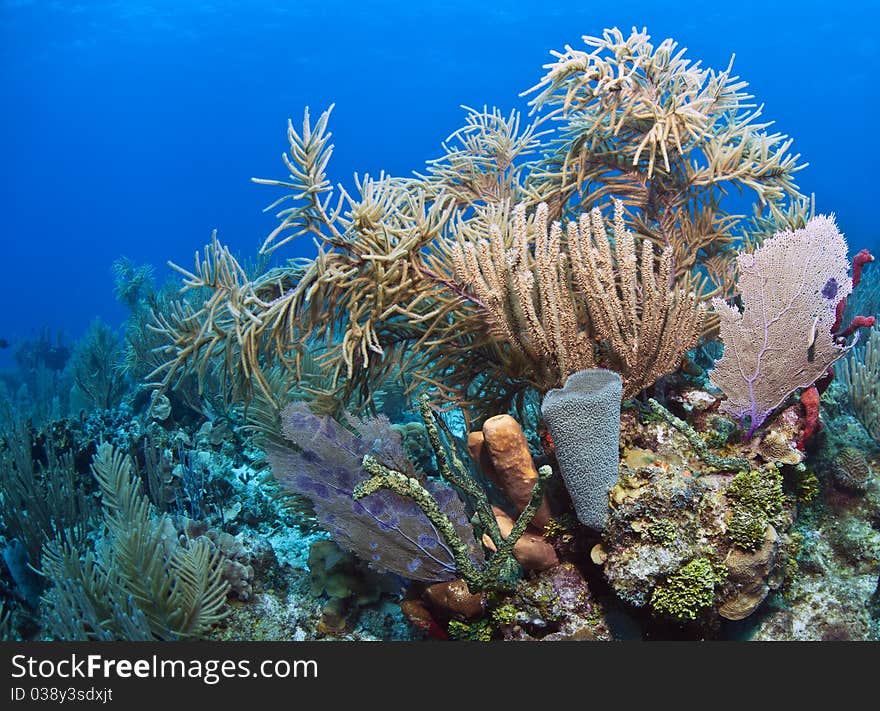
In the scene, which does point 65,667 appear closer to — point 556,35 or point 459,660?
point 459,660

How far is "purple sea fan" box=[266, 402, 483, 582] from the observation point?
2.76 metres

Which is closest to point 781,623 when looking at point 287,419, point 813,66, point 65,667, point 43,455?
point 287,419

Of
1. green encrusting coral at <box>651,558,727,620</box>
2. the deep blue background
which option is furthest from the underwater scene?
the deep blue background

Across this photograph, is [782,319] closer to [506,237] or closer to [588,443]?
[588,443]

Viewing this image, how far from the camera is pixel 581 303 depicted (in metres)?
3.13

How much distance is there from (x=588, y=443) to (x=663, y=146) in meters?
2.13

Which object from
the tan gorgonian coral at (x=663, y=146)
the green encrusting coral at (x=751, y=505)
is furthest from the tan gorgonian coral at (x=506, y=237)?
the green encrusting coral at (x=751, y=505)

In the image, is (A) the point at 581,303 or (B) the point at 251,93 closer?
(A) the point at 581,303

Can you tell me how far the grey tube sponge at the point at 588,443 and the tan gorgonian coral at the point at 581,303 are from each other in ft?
1.38

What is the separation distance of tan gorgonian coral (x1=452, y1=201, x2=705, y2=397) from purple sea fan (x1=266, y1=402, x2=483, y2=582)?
0.97 metres

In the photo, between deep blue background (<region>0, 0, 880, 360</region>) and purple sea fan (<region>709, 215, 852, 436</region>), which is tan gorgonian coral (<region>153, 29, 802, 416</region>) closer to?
purple sea fan (<region>709, 215, 852, 436</region>)

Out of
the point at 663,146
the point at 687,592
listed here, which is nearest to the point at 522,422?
the point at 687,592

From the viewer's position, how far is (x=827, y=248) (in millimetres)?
2877

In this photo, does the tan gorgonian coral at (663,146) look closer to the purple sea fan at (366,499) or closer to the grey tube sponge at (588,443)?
the grey tube sponge at (588,443)
